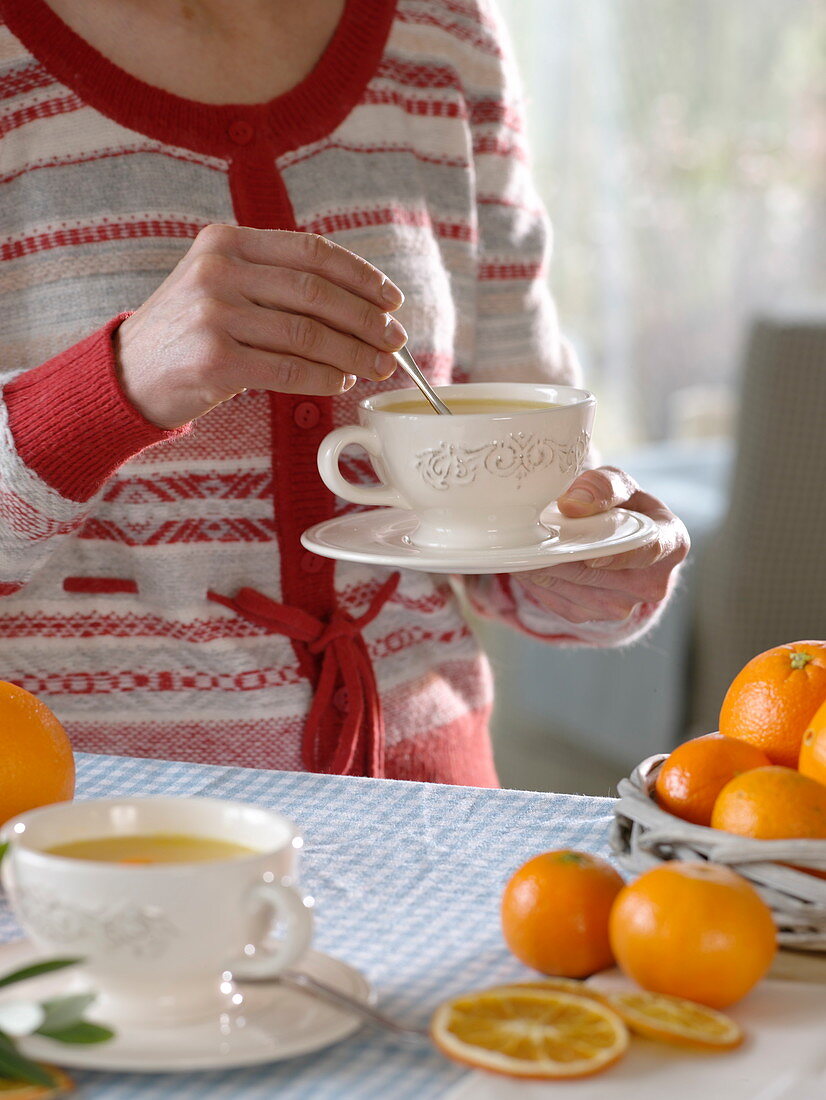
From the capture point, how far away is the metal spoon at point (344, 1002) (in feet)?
1.74

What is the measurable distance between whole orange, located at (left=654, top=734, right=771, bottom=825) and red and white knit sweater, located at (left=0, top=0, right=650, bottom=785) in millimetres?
439

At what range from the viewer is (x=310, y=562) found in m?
1.09

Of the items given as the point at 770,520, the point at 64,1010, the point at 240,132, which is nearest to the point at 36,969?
the point at 64,1010

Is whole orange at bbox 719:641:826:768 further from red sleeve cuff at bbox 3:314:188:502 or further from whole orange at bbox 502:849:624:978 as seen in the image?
red sleeve cuff at bbox 3:314:188:502

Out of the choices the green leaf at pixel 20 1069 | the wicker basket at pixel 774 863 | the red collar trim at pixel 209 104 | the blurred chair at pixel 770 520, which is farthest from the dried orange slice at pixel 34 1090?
the blurred chair at pixel 770 520

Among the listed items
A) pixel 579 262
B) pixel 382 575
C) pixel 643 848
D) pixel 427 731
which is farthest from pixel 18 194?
pixel 579 262

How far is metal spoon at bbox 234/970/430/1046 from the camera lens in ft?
1.74

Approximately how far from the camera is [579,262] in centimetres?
400

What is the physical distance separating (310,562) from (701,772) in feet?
1.62

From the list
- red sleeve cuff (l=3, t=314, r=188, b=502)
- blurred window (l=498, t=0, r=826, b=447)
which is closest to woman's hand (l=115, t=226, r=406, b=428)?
red sleeve cuff (l=3, t=314, r=188, b=502)

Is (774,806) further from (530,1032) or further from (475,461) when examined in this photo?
(475,461)

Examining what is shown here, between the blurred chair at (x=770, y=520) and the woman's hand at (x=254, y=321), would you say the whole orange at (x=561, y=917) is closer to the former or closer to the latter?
the woman's hand at (x=254, y=321)

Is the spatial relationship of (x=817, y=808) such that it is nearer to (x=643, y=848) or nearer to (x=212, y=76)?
(x=643, y=848)

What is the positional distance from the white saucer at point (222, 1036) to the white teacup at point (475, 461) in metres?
0.35
